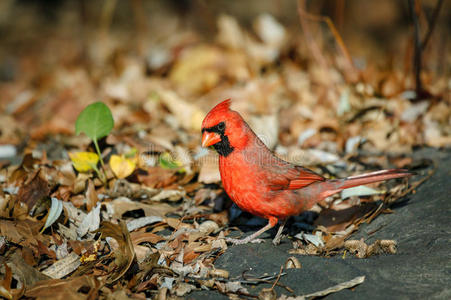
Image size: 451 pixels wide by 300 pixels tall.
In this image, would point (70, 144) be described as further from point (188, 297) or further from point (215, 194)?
point (188, 297)

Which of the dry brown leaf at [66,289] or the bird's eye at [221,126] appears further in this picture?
the bird's eye at [221,126]

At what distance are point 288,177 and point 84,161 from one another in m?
1.70

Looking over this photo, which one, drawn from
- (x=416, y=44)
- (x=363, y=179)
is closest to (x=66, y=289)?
(x=363, y=179)

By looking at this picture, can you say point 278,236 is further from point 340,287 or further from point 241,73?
point 241,73

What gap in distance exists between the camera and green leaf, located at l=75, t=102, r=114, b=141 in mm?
3811

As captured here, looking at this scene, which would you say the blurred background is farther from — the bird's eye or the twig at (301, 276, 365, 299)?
the twig at (301, 276, 365, 299)

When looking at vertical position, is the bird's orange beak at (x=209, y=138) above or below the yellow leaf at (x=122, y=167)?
above

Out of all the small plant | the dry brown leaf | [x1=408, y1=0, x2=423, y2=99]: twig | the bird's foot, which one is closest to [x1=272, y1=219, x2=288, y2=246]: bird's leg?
the bird's foot

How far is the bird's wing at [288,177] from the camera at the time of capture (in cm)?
346

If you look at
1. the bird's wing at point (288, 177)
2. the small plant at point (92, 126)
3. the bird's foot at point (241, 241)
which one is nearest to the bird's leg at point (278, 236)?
the bird's foot at point (241, 241)

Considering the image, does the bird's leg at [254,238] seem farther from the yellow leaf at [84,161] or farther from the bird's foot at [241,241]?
the yellow leaf at [84,161]

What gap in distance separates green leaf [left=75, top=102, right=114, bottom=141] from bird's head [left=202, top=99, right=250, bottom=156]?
96 centimetres

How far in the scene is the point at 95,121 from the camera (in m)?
3.83

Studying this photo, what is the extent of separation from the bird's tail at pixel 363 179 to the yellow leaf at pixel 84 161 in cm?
191
